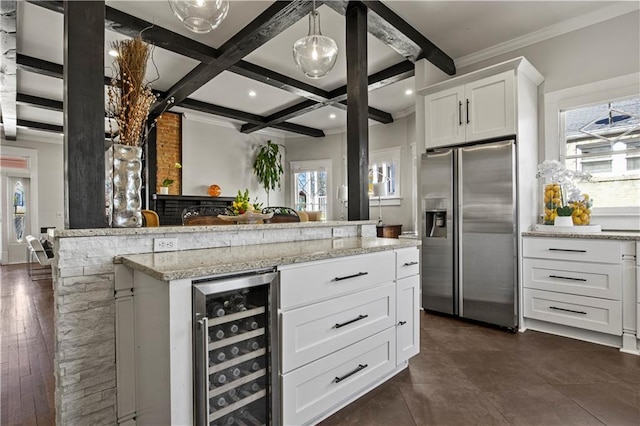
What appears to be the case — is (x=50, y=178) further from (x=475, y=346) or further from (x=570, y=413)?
(x=570, y=413)

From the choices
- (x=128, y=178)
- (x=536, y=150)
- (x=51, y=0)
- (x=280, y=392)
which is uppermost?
(x=51, y=0)

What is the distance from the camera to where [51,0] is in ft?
8.88

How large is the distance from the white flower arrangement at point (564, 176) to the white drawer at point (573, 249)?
49 cm

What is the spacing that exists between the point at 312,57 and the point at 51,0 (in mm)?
2279

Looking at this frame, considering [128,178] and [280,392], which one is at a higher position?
[128,178]

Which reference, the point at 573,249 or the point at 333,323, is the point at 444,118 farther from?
the point at 333,323

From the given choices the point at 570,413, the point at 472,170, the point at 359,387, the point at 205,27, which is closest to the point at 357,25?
the point at 205,27

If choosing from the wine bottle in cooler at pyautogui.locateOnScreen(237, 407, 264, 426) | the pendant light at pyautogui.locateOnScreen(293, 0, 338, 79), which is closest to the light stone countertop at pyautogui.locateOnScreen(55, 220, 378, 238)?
the wine bottle in cooler at pyautogui.locateOnScreen(237, 407, 264, 426)

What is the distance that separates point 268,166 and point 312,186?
3.78ft

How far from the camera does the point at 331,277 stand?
1.67 meters

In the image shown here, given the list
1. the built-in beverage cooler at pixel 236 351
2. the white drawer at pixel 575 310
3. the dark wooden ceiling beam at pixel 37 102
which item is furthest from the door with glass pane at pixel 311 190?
the built-in beverage cooler at pixel 236 351

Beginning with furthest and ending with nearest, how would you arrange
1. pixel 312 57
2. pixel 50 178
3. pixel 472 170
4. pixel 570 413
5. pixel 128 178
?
pixel 50 178, pixel 472 170, pixel 312 57, pixel 570 413, pixel 128 178

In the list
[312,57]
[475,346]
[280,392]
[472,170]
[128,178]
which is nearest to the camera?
[280,392]

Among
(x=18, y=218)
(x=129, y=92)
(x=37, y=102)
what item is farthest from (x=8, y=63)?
(x=18, y=218)
